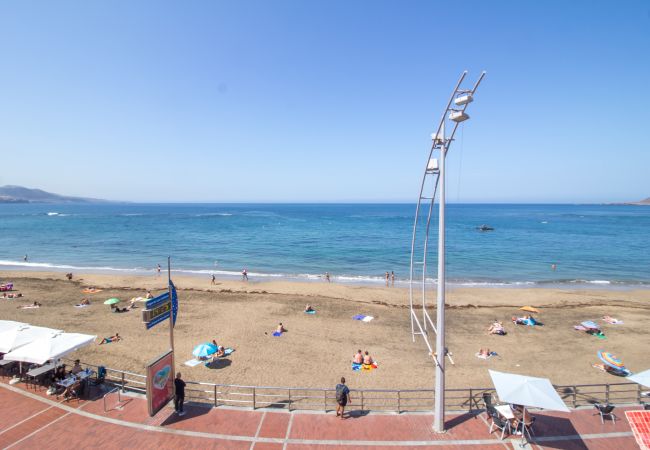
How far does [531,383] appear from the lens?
934 cm

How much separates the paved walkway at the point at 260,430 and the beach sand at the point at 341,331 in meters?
4.01

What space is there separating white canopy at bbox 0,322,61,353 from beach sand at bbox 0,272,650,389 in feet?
10.8

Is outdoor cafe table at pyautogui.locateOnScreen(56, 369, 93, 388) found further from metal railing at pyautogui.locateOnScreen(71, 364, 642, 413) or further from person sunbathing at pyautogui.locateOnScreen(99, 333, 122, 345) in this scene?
person sunbathing at pyautogui.locateOnScreen(99, 333, 122, 345)

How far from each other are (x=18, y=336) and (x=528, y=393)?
17694 millimetres

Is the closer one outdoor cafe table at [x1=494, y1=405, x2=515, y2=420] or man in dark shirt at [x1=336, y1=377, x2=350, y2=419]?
outdoor cafe table at [x1=494, y1=405, x2=515, y2=420]

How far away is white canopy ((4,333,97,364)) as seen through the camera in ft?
37.0

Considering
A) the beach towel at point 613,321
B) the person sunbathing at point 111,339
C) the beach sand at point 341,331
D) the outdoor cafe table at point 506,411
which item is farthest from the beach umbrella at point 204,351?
the beach towel at point 613,321

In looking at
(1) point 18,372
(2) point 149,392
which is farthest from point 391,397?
(1) point 18,372

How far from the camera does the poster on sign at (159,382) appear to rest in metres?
9.52

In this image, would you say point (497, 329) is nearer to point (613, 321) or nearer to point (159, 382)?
point (613, 321)

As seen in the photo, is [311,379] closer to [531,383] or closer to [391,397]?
[391,397]

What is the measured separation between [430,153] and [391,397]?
31.6ft

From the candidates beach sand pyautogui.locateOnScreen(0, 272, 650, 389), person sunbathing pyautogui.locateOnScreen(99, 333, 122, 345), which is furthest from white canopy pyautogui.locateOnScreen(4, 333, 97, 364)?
person sunbathing pyautogui.locateOnScreen(99, 333, 122, 345)

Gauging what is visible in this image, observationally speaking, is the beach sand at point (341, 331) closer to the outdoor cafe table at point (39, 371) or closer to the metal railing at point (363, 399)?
the metal railing at point (363, 399)
